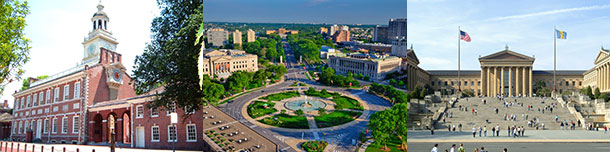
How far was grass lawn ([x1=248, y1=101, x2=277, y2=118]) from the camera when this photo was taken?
9102mm

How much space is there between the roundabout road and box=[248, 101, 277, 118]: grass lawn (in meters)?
0.17

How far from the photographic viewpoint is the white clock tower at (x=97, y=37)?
14391 mm

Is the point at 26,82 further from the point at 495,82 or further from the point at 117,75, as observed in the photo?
the point at 495,82

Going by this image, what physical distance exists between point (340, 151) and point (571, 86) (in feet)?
289

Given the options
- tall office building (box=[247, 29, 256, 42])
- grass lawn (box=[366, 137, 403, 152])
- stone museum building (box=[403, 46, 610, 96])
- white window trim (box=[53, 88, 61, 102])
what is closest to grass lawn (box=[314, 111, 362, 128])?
grass lawn (box=[366, 137, 403, 152])

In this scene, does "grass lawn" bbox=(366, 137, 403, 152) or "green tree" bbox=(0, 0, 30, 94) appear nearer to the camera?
"grass lawn" bbox=(366, 137, 403, 152)

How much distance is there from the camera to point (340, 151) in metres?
8.51

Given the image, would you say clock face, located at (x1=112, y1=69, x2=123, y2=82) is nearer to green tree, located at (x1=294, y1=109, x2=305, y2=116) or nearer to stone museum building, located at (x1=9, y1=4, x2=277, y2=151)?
stone museum building, located at (x1=9, y1=4, x2=277, y2=151)

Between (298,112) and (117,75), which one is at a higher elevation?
(117,75)

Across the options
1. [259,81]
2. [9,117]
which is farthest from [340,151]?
[9,117]

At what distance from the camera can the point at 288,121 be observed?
8812 mm

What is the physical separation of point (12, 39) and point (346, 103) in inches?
508

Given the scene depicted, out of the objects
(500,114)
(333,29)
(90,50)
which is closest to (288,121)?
(333,29)

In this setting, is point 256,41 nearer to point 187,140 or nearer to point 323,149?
point 323,149
